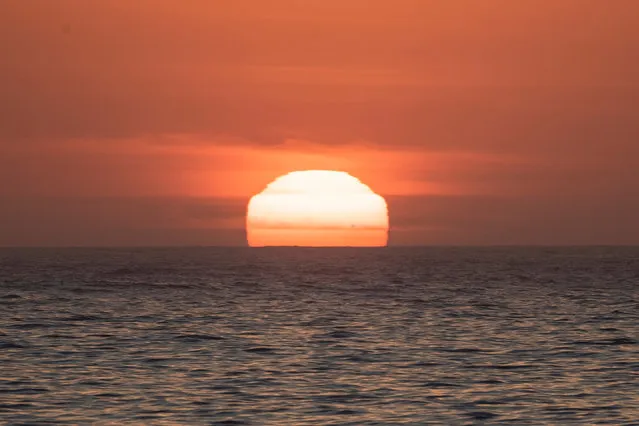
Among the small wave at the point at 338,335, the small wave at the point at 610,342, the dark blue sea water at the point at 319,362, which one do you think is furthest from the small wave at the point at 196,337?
the small wave at the point at 610,342

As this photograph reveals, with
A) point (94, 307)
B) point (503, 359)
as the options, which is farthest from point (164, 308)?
point (503, 359)

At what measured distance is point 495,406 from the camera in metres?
28.7

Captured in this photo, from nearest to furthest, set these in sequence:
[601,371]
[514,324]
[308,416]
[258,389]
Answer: [308,416] < [258,389] < [601,371] < [514,324]

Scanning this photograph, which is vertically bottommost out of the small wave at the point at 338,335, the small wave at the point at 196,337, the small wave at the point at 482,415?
the small wave at the point at 482,415

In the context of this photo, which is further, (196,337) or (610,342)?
(196,337)

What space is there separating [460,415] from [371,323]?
2499cm

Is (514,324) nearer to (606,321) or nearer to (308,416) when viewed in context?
(606,321)

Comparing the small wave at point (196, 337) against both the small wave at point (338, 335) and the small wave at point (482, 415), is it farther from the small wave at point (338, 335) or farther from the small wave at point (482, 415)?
the small wave at point (482, 415)

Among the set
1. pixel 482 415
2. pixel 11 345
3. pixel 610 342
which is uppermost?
pixel 11 345

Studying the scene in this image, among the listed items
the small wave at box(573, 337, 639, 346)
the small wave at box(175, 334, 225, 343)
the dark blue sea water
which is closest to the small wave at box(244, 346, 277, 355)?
the dark blue sea water

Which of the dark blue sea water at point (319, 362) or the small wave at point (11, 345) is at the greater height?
the small wave at point (11, 345)

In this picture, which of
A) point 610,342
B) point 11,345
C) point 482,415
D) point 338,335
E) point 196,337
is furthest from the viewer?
point 338,335

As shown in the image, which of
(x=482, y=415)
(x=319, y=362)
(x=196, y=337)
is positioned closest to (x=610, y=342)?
(x=319, y=362)

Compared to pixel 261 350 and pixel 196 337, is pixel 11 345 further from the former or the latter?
pixel 261 350
